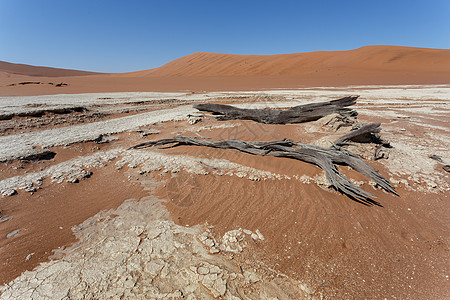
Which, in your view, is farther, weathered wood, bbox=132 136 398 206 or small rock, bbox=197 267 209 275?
weathered wood, bbox=132 136 398 206

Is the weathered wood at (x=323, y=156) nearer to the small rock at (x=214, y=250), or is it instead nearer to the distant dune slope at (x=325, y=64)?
the small rock at (x=214, y=250)

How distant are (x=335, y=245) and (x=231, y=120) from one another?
5792mm

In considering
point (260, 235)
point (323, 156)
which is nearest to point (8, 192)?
point (260, 235)

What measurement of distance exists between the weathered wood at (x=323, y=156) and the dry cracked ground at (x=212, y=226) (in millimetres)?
139

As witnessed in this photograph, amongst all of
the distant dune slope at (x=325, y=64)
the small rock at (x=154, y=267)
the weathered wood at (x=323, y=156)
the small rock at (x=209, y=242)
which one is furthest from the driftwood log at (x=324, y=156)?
the distant dune slope at (x=325, y=64)

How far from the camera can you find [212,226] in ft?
8.41

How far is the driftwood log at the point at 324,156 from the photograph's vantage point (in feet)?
10.0

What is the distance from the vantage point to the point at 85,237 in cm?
241

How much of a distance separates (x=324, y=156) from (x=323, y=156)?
2cm

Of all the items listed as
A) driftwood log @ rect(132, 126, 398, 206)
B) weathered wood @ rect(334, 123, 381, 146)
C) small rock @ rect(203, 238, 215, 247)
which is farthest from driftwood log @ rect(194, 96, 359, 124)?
small rock @ rect(203, 238, 215, 247)

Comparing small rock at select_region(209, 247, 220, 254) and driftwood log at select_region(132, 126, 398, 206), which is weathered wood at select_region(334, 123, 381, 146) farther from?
small rock at select_region(209, 247, 220, 254)

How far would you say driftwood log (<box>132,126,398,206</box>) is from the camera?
305cm

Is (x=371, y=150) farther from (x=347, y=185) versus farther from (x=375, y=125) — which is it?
(x=347, y=185)

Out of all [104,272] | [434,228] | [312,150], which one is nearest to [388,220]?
[434,228]
